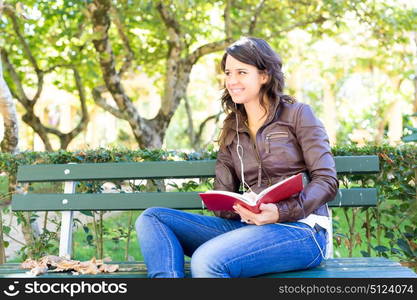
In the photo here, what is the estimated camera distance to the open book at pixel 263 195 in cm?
260

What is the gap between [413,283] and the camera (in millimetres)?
2439

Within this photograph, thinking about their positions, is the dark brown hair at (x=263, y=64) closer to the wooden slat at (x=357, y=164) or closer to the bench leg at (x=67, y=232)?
the wooden slat at (x=357, y=164)

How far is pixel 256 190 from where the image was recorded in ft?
10.3

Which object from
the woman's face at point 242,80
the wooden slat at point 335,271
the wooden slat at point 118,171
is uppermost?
the woman's face at point 242,80

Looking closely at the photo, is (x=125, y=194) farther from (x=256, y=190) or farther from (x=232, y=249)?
(x=232, y=249)

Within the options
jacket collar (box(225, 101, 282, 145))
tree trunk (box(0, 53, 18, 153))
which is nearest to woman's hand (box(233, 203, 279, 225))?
jacket collar (box(225, 101, 282, 145))

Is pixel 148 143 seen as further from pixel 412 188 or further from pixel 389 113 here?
pixel 389 113

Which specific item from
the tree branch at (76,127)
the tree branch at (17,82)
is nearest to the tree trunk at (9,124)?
the tree branch at (17,82)

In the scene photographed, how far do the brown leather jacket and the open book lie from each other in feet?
0.39

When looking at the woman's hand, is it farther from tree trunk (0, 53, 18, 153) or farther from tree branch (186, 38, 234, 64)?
tree branch (186, 38, 234, 64)

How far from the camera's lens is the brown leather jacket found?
2844 millimetres

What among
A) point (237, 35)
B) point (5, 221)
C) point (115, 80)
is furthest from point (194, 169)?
point (237, 35)

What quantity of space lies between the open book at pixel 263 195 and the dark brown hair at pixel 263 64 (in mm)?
624

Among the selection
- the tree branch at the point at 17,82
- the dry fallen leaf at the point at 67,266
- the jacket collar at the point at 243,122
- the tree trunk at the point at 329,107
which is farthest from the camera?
the tree trunk at the point at 329,107
